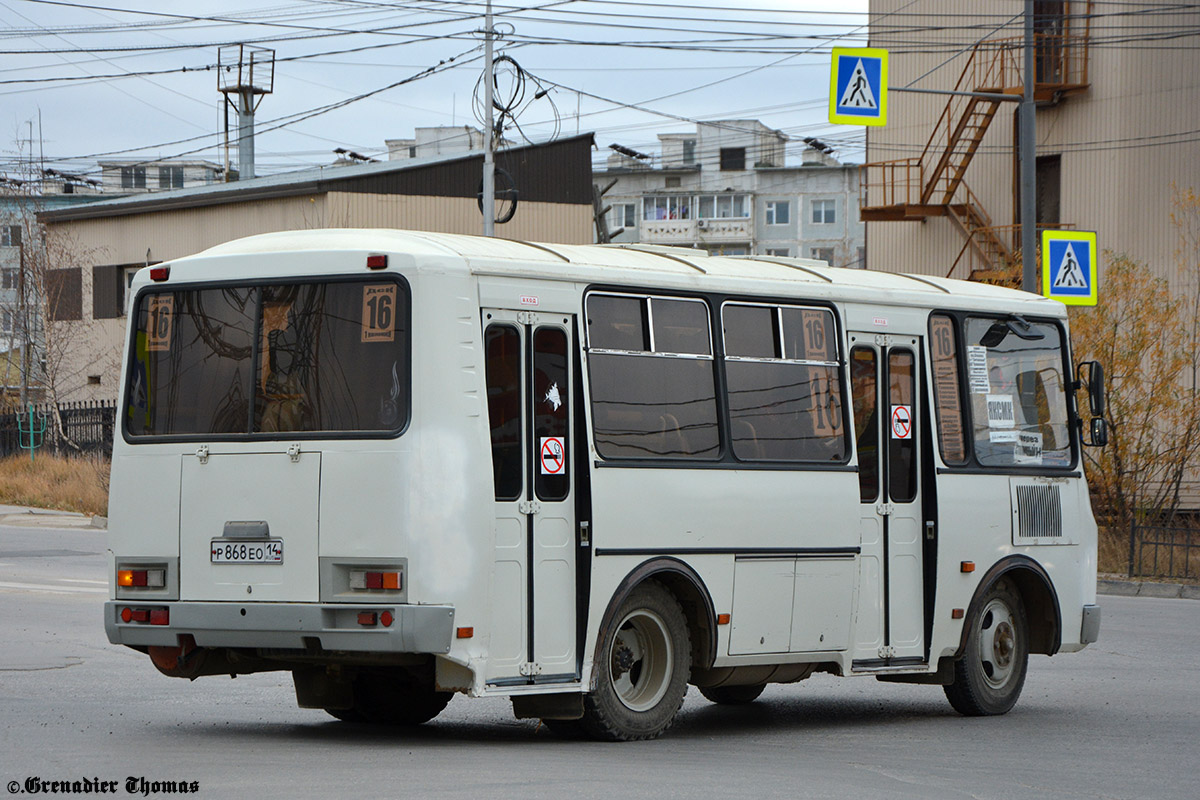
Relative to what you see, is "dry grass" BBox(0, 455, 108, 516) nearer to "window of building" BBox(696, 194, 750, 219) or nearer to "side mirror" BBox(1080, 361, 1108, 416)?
"side mirror" BBox(1080, 361, 1108, 416)

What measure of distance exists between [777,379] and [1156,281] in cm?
1622

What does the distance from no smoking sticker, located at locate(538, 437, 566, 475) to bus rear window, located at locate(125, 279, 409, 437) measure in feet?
3.02

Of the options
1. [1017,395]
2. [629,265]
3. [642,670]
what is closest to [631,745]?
[642,670]

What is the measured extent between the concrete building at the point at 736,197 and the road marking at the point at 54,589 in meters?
79.8

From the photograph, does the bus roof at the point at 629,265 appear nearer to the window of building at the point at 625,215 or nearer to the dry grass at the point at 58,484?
the dry grass at the point at 58,484

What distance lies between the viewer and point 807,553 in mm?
11156

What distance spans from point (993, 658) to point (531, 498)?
4755 millimetres

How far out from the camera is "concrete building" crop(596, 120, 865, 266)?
333 feet

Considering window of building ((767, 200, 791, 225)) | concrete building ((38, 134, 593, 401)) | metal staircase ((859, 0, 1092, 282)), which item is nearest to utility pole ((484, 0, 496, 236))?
concrete building ((38, 134, 593, 401))

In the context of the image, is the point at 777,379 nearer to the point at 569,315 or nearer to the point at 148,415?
the point at 569,315

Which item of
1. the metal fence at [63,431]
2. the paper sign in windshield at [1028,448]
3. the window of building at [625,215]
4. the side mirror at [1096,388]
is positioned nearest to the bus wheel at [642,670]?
the paper sign in windshield at [1028,448]

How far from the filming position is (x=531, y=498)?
949 centimetres

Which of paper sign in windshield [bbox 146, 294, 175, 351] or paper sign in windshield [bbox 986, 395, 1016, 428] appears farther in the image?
paper sign in windshield [bbox 986, 395, 1016, 428]

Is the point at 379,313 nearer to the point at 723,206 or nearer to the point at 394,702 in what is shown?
the point at 394,702
